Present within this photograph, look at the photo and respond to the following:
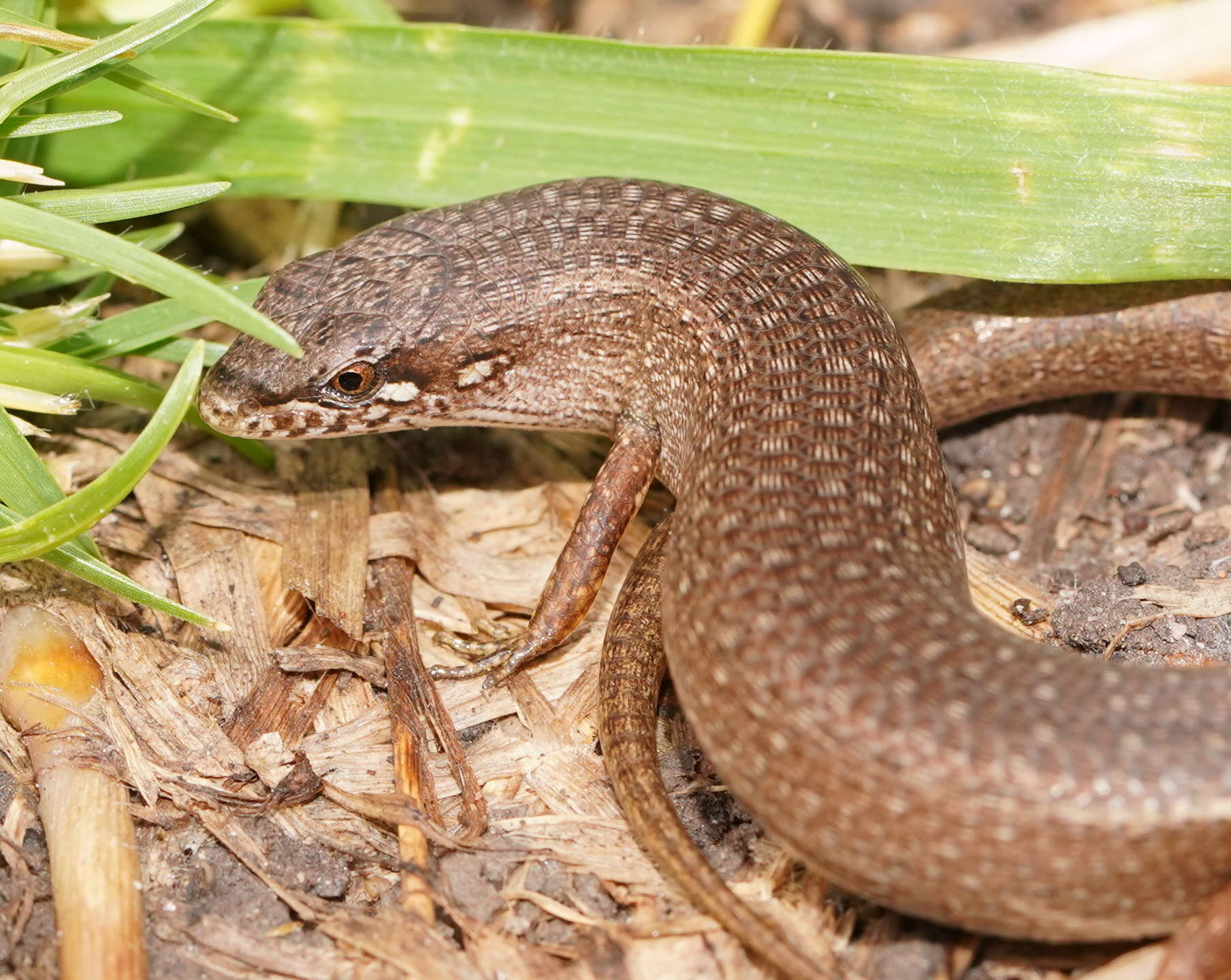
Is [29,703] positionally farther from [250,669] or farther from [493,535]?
[493,535]

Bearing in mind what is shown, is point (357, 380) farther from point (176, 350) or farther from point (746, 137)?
point (746, 137)

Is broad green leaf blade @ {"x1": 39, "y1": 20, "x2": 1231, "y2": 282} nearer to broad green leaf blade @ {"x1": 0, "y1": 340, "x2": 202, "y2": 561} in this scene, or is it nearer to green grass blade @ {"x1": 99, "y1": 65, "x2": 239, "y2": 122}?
green grass blade @ {"x1": 99, "y1": 65, "x2": 239, "y2": 122}

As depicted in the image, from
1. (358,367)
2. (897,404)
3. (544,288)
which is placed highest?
(544,288)

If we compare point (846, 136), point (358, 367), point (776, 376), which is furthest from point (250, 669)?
point (846, 136)

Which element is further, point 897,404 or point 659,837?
point 897,404

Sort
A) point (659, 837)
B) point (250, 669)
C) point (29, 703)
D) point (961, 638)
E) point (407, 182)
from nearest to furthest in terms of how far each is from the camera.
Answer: point (961, 638), point (659, 837), point (29, 703), point (250, 669), point (407, 182)

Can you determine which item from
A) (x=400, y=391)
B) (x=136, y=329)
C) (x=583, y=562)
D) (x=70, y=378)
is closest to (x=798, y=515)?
(x=583, y=562)

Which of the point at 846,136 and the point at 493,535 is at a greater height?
the point at 846,136
